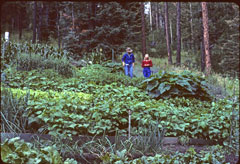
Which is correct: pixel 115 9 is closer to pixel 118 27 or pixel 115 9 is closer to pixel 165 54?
pixel 118 27

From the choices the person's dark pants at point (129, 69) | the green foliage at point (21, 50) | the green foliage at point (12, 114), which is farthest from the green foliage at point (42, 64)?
the green foliage at point (12, 114)

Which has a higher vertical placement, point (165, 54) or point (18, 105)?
point (165, 54)

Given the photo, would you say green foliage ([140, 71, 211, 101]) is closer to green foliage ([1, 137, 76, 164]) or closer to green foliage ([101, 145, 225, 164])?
green foliage ([101, 145, 225, 164])

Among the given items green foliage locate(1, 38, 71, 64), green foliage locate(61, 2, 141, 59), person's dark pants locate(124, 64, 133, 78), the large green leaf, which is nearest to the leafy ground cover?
the large green leaf

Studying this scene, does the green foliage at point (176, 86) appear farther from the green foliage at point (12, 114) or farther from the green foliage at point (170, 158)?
the green foliage at point (12, 114)

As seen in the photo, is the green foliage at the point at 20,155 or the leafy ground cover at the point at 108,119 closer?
the green foliage at the point at 20,155

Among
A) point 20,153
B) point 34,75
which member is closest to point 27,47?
point 34,75

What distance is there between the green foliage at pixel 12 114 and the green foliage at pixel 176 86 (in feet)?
13.2

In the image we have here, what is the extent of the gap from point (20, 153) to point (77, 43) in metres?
13.7

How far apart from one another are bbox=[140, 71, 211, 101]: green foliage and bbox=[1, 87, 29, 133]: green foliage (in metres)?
4.03

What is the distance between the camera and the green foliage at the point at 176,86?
6.57 metres

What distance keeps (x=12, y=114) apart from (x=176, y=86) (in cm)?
486

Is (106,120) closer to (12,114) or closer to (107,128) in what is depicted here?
(107,128)

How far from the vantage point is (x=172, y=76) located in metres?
7.03
